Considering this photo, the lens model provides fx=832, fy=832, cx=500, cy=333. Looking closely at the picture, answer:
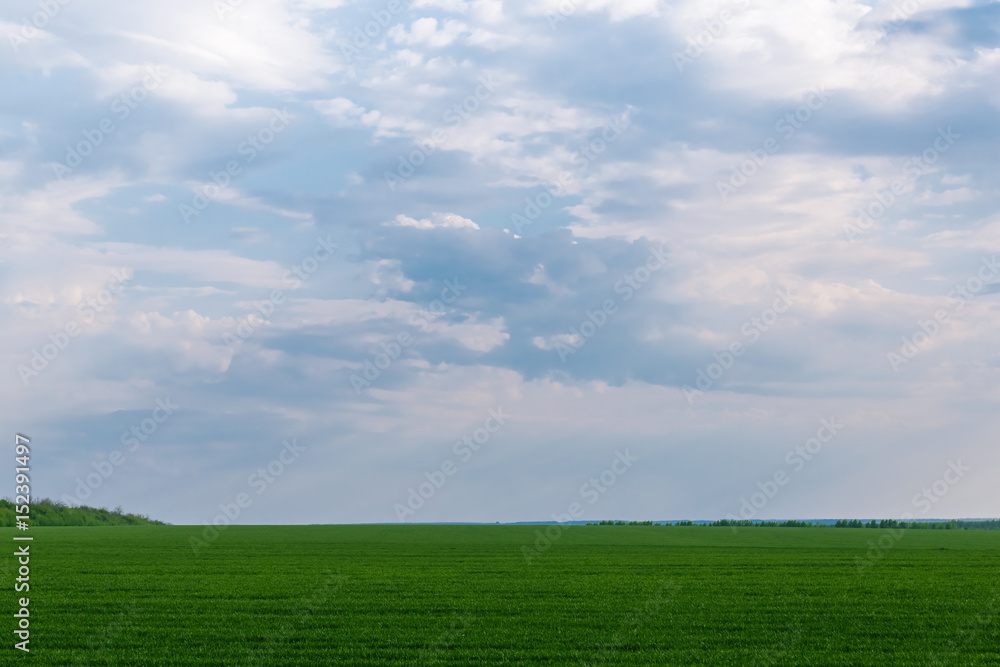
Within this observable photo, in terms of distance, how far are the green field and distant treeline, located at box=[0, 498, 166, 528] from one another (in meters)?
54.2

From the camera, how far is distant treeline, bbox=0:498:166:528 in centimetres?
7875

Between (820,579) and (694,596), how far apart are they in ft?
22.8

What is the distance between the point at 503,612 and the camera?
18969 mm

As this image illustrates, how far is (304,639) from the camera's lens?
624 inches

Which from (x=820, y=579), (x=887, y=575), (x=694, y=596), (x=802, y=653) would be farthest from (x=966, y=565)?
(x=802, y=653)

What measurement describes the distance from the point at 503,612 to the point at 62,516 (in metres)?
81.0

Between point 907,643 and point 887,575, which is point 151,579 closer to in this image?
point 907,643

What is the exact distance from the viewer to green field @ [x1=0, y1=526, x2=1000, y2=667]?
583 inches

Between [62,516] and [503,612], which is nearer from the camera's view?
[503,612]

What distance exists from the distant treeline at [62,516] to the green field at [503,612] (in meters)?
54.2

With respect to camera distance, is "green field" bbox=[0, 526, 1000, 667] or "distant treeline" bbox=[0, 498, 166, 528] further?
"distant treeline" bbox=[0, 498, 166, 528]

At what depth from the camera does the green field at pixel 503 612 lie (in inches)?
583

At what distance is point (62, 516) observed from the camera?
8525 centimetres

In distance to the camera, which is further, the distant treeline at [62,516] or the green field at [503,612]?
the distant treeline at [62,516]
